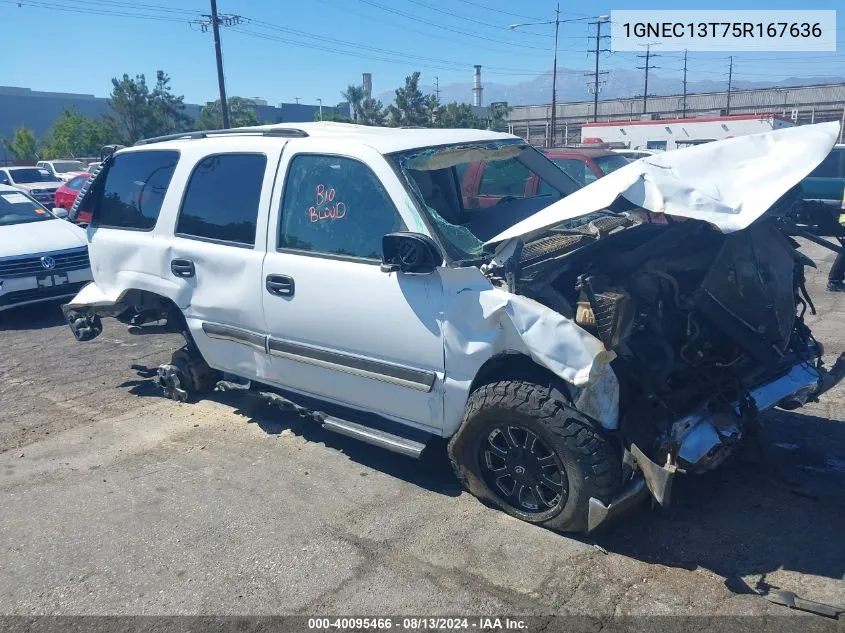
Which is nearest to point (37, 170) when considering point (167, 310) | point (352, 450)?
point (167, 310)

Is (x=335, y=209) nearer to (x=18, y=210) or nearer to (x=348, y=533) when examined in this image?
(x=348, y=533)

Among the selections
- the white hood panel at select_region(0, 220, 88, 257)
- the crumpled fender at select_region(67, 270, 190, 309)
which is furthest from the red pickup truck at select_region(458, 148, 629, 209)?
the white hood panel at select_region(0, 220, 88, 257)

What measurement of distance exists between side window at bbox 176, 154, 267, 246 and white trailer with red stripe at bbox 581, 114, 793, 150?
20832 millimetres

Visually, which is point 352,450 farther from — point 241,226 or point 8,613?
point 8,613

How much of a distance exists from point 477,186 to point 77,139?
5105cm

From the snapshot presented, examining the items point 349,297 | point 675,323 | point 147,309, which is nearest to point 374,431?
point 349,297

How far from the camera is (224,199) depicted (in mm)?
4672

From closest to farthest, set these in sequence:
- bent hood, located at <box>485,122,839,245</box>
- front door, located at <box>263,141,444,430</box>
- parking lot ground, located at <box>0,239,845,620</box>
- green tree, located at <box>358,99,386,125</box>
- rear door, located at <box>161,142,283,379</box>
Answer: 1. parking lot ground, located at <box>0,239,845,620</box>
2. bent hood, located at <box>485,122,839,245</box>
3. front door, located at <box>263,141,444,430</box>
4. rear door, located at <box>161,142,283,379</box>
5. green tree, located at <box>358,99,386,125</box>

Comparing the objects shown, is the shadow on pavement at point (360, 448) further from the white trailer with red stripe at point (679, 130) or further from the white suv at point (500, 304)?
the white trailer with red stripe at point (679, 130)

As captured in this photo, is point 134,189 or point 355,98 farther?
point 355,98

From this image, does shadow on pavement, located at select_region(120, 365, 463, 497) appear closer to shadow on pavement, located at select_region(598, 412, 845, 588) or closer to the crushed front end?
shadow on pavement, located at select_region(598, 412, 845, 588)

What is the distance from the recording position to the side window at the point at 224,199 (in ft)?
14.8

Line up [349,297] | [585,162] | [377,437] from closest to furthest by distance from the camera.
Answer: [349,297] → [377,437] → [585,162]

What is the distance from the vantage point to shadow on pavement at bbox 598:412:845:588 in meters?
3.30
